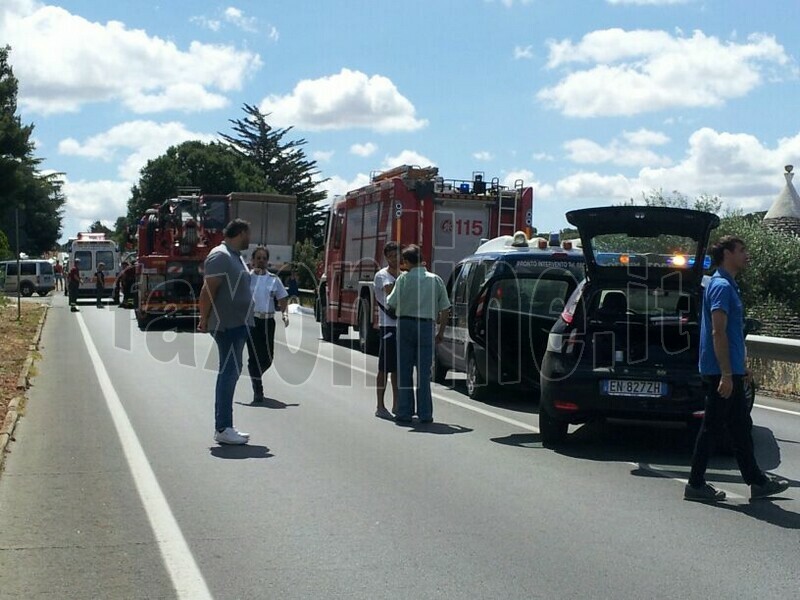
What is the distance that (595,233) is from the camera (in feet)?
31.6

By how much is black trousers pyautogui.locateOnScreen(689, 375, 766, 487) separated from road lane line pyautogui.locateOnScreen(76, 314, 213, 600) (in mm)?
3458

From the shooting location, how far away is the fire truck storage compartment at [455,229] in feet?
62.4

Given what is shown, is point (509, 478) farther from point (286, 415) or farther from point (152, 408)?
point (152, 408)

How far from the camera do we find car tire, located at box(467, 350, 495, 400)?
13.0 meters

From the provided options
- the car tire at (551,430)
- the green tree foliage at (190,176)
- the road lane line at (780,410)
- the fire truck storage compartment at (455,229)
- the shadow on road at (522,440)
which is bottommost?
the shadow on road at (522,440)

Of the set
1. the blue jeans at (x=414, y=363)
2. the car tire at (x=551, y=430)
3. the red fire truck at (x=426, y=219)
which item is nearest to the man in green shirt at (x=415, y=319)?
the blue jeans at (x=414, y=363)

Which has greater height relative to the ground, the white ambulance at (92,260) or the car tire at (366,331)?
the white ambulance at (92,260)

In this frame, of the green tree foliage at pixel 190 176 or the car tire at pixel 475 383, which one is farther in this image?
the green tree foliage at pixel 190 176

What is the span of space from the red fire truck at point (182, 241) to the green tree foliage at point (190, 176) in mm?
53497

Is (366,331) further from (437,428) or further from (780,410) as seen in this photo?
(437,428)

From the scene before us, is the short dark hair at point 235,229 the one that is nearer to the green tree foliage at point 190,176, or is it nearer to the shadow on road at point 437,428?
the shadow on road at point 437,428

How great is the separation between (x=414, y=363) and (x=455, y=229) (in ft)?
26.3

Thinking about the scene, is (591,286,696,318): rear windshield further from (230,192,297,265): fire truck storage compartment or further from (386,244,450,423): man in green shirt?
(230,192,297,265): fire truck storage compartment

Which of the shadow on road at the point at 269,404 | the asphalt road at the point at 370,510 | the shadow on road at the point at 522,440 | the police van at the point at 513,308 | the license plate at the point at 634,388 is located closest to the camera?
the asphalt road at the point at 370,510
